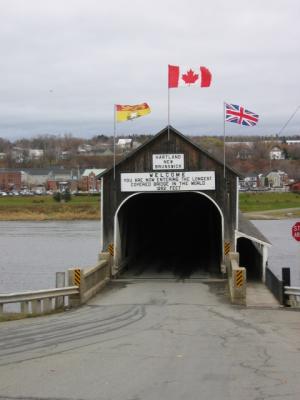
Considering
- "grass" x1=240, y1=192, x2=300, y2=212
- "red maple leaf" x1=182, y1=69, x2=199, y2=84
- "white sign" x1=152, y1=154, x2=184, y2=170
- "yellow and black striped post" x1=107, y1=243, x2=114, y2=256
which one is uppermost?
"red maple leaf" x1=182, y1=69, x2=199, y2=84

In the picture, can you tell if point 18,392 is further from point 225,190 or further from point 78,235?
point 78,235

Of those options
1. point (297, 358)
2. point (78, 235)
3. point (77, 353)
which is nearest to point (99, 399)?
point (77, 353)

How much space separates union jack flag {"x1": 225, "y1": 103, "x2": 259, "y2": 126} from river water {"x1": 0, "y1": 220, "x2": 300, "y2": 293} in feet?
27.9

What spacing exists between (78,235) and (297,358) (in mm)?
58027

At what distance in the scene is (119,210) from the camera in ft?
95.6

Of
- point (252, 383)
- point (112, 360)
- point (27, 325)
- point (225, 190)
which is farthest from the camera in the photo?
point (225, 190)

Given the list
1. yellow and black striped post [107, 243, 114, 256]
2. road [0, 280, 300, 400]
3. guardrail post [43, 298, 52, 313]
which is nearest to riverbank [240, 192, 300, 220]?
yellow and black striped post [107, 243, 114, 256]

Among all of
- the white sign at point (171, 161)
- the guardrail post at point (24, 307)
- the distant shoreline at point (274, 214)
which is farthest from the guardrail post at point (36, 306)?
the distant shoreline at point (274, 214)

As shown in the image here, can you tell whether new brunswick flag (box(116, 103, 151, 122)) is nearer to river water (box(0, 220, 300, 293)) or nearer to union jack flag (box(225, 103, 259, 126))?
union jack flag (box(225, 103, 259, 126))

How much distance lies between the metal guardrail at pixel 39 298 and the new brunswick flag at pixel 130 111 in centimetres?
1024

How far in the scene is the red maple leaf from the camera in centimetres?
2678

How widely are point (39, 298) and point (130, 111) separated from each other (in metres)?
11.8

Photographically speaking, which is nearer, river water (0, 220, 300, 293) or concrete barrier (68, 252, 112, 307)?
concrete barrier (68, 252, 112, 307)

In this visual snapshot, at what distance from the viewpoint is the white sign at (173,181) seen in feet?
92.7
